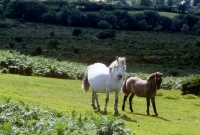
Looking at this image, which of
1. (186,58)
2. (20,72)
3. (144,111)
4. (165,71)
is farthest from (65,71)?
(186,58)

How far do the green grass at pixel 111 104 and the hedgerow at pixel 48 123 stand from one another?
2082 mm

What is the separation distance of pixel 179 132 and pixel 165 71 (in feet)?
218

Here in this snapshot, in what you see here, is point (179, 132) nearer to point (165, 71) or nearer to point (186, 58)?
point (165, 71)

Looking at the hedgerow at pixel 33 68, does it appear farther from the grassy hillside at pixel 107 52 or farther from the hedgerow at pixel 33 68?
the grassy hillside at pixel 107 52

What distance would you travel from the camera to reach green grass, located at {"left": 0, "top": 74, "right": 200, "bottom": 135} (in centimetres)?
1909

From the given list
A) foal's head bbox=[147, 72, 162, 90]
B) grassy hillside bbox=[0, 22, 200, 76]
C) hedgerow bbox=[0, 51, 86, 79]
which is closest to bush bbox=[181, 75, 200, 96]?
hedgerow bbox=[0, 51, 86, 79]

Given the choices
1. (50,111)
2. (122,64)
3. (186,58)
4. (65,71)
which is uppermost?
(122,64)

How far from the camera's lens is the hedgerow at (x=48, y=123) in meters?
12.9

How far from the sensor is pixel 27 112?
15.3m

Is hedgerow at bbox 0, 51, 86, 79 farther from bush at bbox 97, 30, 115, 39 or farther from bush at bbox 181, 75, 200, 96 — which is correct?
bush at bbox 97, 30, 115, 39

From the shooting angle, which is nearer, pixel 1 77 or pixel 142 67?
pixel 1 77

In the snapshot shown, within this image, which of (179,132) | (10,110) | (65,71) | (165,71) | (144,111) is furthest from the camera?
(165,71)

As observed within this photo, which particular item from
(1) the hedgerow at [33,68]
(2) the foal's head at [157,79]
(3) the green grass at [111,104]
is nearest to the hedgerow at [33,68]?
(1) the hedgerow at [33,68]

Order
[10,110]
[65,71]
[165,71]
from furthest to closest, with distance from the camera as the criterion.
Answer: [165,71] < [65,71] < [10,110]
